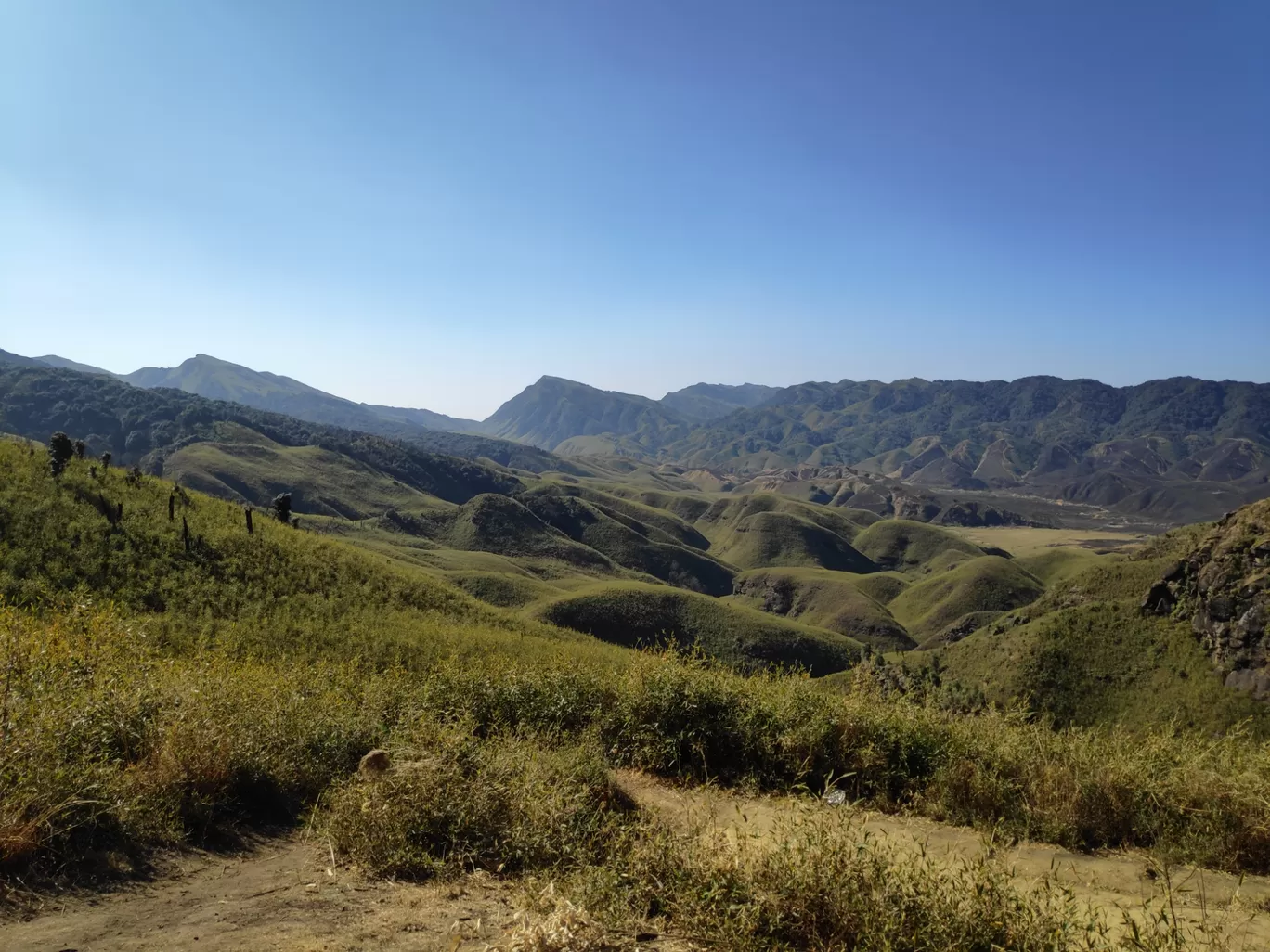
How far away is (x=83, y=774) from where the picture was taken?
21.4 feet

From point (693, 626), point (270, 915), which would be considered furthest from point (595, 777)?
point (693, 626)

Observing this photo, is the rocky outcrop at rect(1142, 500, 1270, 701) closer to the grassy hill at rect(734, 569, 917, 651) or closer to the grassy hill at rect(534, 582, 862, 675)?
the grassy hill at rect(534, 582, 862, 675)

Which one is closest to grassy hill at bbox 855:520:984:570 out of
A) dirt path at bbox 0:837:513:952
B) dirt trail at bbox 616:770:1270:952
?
dirt trail at bbox 616:770:1270:952

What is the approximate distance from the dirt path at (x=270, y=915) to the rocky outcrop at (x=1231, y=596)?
168 ft

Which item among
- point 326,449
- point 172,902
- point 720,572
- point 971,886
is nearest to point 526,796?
point 172,902

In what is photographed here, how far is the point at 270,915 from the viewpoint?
5648 millimetres

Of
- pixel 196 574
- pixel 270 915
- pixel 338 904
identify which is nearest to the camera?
pixel 270 915

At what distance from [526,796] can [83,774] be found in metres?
4.37

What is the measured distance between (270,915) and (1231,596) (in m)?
55.9

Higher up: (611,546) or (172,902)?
(172,902)

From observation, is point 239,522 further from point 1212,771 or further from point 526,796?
point 1212,771

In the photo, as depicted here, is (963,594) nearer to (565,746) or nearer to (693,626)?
(693,626)

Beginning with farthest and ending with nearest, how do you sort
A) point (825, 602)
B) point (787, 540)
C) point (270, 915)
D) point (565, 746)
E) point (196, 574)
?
point (787, 540) < point (825, 602) < point (196, 574) < point (565, 746) < point (270, 915)

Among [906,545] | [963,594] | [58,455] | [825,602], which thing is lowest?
[825,602]
